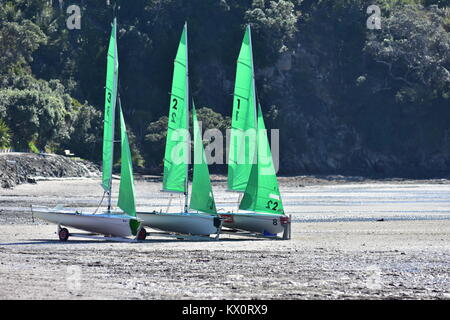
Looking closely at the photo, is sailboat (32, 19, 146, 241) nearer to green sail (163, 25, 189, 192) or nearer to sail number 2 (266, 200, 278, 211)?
green sail (163, 25, 189, 192)

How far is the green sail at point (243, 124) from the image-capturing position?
3778 cm

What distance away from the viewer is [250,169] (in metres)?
Result: 37.8

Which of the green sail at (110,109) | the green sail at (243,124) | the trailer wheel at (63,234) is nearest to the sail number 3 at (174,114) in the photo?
the green sail at (110,109)

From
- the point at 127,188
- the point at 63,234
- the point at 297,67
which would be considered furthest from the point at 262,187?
the point at 297,67

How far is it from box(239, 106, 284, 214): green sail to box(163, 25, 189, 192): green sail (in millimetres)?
2423

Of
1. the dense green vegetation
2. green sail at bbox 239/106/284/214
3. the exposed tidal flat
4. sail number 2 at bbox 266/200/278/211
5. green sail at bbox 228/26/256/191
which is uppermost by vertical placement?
the dense green vegetation

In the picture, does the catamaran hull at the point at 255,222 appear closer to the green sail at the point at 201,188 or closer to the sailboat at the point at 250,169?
the sailboat at the point at 250,169

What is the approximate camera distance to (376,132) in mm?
109188

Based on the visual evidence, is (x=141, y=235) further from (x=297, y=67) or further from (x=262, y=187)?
(x=297, y=67)

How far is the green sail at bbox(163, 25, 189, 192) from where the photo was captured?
3522 centimetres

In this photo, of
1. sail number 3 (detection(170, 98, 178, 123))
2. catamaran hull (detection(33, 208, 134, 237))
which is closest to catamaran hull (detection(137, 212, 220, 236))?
catamaran hull (detection(33, 208, 134, 237))

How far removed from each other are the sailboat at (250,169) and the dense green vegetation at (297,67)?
63165mm

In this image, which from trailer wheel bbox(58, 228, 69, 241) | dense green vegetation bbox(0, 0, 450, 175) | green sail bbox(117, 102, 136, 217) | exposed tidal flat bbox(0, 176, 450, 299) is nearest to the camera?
exposed tidal flat bbox(0, 176, 450, 299)

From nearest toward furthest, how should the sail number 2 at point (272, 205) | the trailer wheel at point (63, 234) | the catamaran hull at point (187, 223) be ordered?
the trailer wheel at point (63, 234)
the catamaran hull at point (187, 223)
the sail number 2 at point (272, 205)
